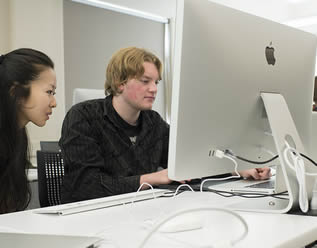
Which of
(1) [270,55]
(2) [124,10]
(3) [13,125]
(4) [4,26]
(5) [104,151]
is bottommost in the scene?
(5) [104,151]

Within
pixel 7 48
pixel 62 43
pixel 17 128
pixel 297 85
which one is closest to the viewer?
pixel 297 85

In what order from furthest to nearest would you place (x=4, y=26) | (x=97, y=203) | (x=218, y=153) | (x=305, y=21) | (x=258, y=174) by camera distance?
(x=305, y=21), (x=4, y=26), (x=258, y=174), (x=97, y=203), (x=218, y=153)

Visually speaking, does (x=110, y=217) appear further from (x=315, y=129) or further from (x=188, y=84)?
(x=315, y=129)

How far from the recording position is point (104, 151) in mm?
1444

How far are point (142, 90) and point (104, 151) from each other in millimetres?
316

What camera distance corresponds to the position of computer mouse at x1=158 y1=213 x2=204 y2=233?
2.32 feet

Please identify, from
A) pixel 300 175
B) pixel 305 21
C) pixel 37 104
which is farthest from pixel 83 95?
pixel 305 21

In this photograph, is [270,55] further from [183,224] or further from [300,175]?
[183,224]

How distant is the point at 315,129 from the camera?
1.15m

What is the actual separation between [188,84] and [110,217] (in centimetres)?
34

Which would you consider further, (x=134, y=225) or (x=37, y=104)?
(x=37, y=104)

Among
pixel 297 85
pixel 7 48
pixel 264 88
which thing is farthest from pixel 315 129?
pixel 7 48

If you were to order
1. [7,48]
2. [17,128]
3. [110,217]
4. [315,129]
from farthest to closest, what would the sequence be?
[7,48] → [17,128] → [315,129] → [110,217]

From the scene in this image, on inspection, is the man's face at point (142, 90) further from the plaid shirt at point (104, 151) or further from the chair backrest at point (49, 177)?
the chair backrest at point (49, 177)
